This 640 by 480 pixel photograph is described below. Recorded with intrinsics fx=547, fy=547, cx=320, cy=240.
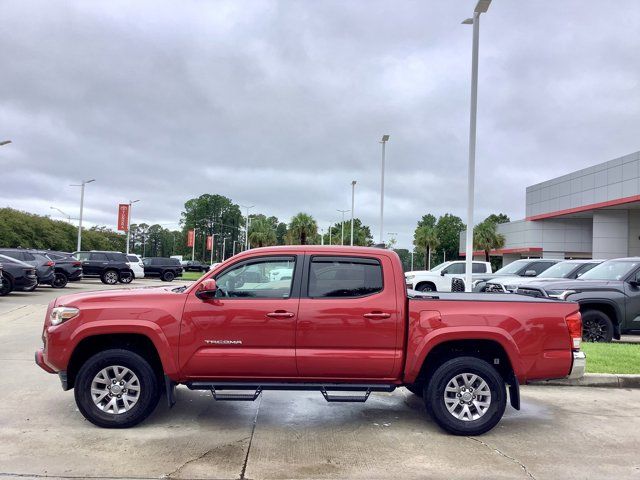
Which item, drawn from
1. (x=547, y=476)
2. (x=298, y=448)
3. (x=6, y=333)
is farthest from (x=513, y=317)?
(x=6, y=333)

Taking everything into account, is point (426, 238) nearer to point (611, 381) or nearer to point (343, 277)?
point (611, 381)

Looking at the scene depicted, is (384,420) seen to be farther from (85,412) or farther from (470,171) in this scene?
(470,171)

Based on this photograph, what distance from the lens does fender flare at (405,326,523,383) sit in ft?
17.8

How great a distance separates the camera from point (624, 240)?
1371 inches

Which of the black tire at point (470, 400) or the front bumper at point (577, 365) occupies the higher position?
the front bumper at point (577, 365)

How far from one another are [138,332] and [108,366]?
0.49m

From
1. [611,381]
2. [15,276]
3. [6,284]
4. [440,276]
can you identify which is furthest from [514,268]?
[6,284]

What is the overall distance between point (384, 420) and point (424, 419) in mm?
458

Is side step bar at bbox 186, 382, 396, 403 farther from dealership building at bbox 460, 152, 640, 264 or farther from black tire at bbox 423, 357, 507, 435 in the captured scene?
dealership building at bbox 460, 152, 640, 264

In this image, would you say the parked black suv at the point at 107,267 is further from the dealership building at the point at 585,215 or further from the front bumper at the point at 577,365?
the dealership building at the point at 585,215

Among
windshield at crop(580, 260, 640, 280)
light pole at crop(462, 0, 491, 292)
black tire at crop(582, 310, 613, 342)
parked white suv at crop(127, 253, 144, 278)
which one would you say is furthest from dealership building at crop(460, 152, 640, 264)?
parked white suv at crop(127, 253, 144, 278)

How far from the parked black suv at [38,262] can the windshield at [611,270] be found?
19.0 metres

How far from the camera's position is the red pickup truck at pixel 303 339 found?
5.41 m

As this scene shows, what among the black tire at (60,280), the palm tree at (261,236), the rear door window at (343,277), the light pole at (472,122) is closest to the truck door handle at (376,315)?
the rear door window at (343,277)
